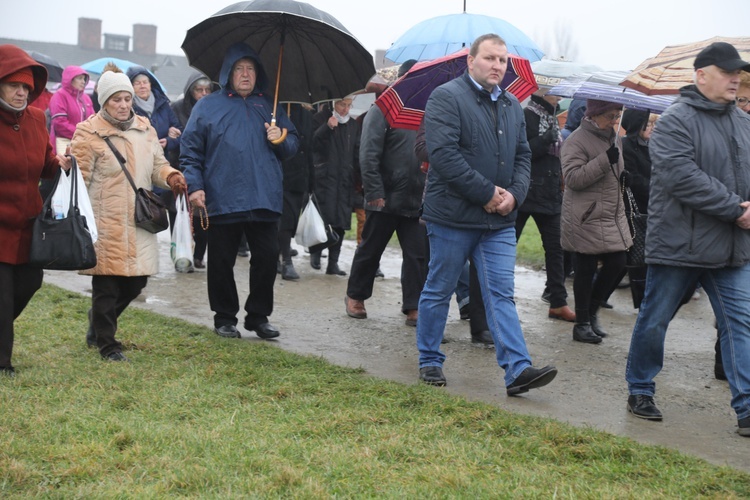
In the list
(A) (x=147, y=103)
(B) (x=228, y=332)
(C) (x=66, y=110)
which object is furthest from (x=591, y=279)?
(C) (x=66, y=110)

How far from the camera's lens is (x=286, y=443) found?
490 centimetres

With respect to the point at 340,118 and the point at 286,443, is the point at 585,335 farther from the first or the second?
the point at 340,118

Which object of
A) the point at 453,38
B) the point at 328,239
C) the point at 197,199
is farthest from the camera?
the point at 328,239

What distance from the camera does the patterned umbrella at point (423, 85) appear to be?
7.37m

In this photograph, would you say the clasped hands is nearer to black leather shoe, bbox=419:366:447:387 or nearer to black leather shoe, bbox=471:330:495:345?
black leather shoe, bbox=419:366:447:387

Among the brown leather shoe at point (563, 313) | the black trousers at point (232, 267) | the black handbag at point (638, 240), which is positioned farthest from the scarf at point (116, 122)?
the brown leather shoe at point (563, 313)

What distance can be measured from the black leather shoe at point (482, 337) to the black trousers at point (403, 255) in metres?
0.81

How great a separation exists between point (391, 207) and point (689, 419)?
3443mm

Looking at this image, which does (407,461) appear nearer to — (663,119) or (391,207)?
(663,119)

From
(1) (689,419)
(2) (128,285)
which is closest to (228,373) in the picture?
(2) (128,285)

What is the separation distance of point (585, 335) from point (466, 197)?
7.67ft

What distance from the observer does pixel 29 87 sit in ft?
20.1

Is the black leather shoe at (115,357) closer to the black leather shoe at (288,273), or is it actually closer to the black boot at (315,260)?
the black leather shoe at (288,273)

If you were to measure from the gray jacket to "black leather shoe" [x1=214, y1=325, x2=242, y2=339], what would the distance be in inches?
131
